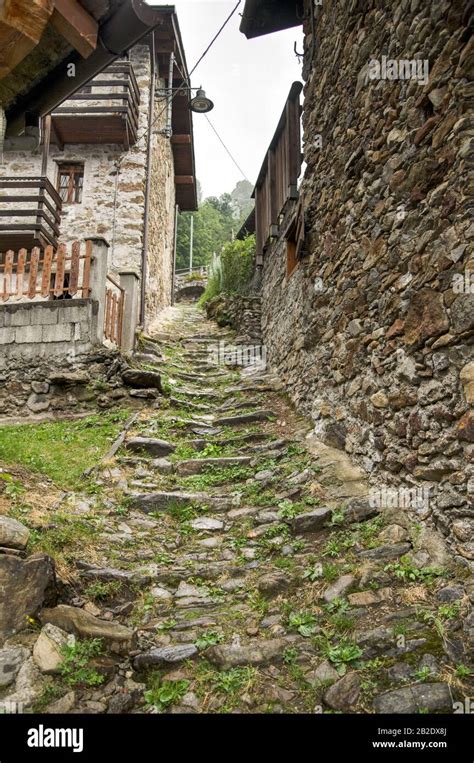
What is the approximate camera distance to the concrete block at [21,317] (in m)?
7.61

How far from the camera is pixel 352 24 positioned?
4.98 metres

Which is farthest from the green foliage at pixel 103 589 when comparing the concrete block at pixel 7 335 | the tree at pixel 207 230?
the tree at pixel 207 230

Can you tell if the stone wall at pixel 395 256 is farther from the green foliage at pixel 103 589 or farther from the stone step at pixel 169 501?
the green foliage at pixel 103 589

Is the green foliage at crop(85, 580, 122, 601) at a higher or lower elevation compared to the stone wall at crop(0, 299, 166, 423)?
lower

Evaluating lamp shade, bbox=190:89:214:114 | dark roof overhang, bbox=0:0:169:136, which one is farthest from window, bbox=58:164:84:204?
dark roof overhang, bbox=0:0:169:136

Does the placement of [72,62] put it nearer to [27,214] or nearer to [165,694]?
[165,694]

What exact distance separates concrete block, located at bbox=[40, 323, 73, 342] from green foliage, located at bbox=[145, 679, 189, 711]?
241 inches

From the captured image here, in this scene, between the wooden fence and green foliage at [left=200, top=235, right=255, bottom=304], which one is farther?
green foliage at [left=200, top=235, right=255, bottom=304]

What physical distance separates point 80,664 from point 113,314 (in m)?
6.84

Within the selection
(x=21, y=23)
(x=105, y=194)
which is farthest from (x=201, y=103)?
(x=21, y=23)

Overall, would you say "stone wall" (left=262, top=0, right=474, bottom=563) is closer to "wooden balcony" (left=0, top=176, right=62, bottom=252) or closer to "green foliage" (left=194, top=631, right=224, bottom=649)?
"green foliage" (left=194, top=631, right=224, bottom=649)

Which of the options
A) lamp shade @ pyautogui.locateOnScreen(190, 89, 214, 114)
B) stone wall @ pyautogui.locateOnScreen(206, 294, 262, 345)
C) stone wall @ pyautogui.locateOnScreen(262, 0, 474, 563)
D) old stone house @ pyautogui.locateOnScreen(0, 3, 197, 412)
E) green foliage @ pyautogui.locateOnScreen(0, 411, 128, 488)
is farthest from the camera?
stone wall @ pyautogui.locateOnScreen(206, 294, 262, 345)

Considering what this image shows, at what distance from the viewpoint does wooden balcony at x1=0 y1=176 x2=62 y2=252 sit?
35.1 ft
